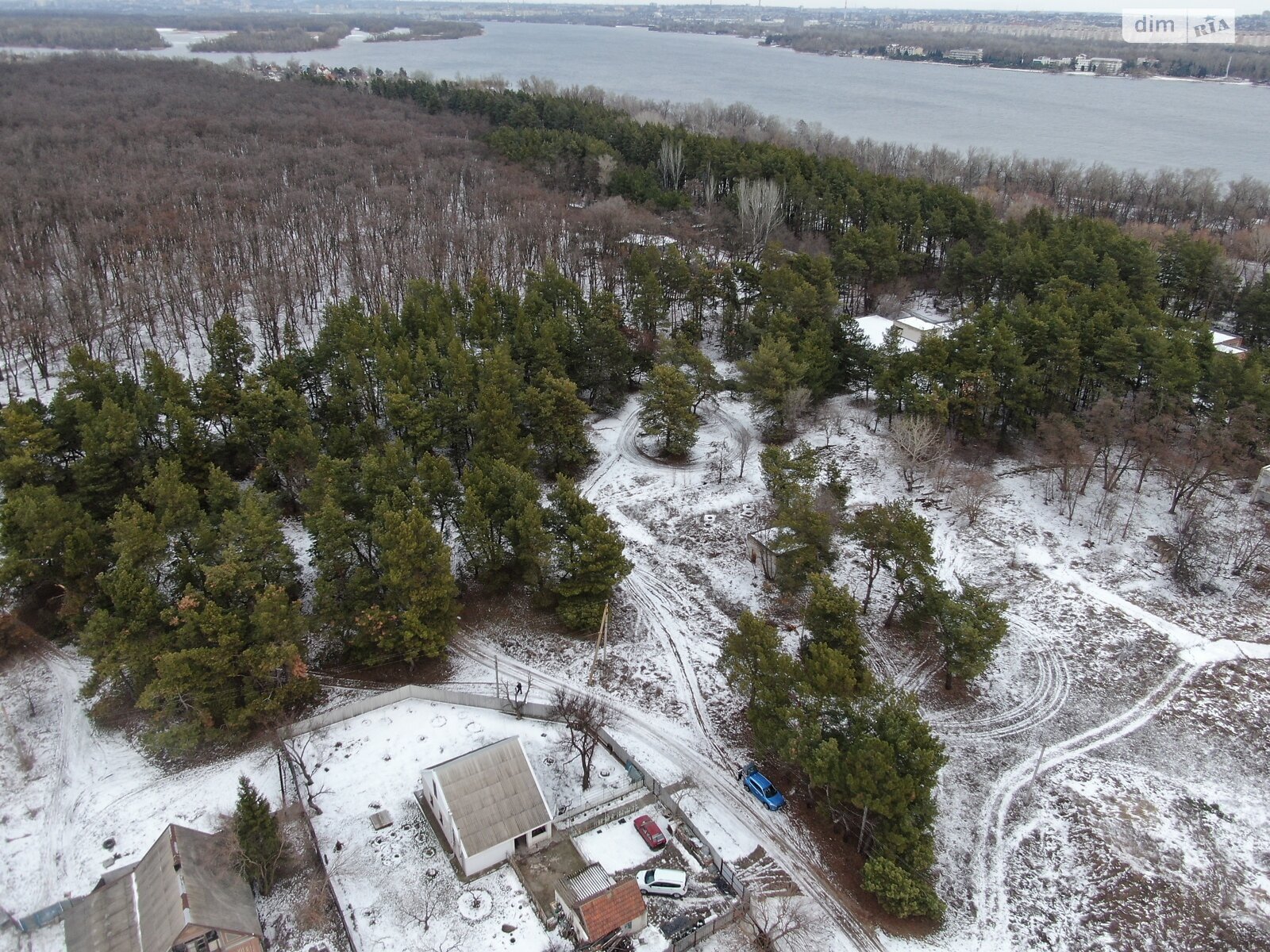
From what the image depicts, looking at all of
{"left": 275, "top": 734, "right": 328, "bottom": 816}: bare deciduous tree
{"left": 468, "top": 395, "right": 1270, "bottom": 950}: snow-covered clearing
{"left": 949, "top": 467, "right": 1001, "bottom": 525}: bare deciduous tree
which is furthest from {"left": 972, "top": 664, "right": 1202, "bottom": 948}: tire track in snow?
{"left": 275, "top": 734, "right": 328, "bottom": 816}: bare deciduous tree

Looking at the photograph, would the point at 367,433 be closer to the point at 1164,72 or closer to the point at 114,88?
the point at 114,88

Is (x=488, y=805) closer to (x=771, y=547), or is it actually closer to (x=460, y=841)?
(x=460, y=841)

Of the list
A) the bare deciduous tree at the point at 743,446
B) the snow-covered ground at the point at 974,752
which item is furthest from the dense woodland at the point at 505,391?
the snow-covered ground at the point at 974,752

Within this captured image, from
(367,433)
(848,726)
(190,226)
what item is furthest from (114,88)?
(848,726)

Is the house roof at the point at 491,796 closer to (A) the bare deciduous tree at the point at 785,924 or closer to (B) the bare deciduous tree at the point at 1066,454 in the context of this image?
(A) the bare deciduous tree at the point at 785,924

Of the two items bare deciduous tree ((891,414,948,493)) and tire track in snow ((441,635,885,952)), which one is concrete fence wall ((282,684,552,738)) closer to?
tire track in snow ((441,635,885,952))

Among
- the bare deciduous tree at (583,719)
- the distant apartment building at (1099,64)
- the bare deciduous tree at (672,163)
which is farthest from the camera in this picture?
the distant apartment building at (1099,64)
